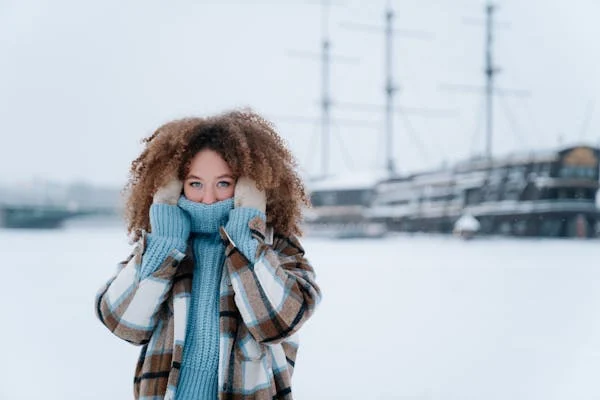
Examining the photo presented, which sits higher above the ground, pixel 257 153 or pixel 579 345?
pixel 257 153

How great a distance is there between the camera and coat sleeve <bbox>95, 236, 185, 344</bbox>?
1180mm

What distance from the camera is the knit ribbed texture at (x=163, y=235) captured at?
1.18 m

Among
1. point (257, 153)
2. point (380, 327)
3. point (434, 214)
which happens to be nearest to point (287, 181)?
point (257, 153)

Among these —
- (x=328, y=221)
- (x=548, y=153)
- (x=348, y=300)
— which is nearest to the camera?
(x=348, y=300)

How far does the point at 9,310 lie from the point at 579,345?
315 cm

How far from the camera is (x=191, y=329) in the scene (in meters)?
1.24

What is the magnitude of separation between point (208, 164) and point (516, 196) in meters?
13.7

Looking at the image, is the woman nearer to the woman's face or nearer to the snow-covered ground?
the woman's face

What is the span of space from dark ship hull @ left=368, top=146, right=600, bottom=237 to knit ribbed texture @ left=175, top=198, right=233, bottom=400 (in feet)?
41.8

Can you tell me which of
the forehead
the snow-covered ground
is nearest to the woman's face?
the forehead

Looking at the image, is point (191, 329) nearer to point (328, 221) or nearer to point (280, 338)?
point (280, 338)

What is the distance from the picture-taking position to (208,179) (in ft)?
4.09

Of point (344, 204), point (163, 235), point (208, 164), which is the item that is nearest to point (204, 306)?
point (163, 235)

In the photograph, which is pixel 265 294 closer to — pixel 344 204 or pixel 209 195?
pixel 209 195
